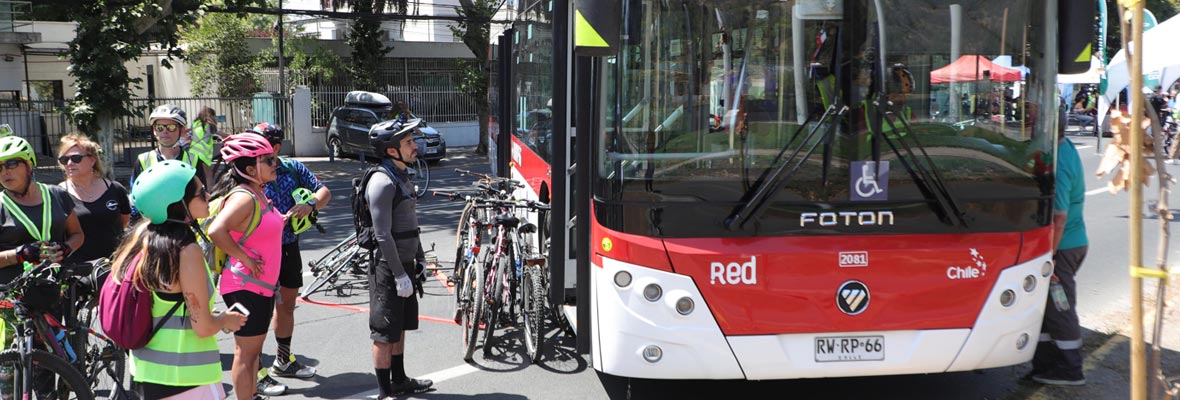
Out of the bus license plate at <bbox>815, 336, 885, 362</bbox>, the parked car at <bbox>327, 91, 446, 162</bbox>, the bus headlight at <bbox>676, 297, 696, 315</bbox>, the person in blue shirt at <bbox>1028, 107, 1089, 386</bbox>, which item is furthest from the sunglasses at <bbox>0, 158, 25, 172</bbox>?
the parked car at <bbox>327, 91, 446, 162</bbox>

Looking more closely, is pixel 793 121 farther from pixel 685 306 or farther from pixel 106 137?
pixel 106 137

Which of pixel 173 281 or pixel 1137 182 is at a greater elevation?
pixel 1137 182

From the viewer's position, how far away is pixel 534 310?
22.0 feet

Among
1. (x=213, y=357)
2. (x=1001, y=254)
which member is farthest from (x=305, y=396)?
(x=1001, y=254)

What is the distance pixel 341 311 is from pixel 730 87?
15.5ft

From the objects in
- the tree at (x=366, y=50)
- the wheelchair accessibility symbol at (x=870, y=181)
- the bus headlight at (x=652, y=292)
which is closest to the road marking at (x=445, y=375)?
the bus headlight at (x=652, y=292)

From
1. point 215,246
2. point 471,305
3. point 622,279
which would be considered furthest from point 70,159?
point 622,279

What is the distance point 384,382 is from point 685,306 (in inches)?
80.2

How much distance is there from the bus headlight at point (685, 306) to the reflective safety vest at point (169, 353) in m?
2.20

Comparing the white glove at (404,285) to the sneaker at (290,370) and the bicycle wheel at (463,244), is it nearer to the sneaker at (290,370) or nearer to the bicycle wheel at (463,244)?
the sneaker at (290,370)

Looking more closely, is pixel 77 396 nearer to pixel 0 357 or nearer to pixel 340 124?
pixel 0 357

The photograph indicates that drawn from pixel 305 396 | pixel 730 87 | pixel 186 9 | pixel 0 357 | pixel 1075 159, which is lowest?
pixel 305 396

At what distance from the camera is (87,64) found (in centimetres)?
1795

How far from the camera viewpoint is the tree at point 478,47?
25.5m
